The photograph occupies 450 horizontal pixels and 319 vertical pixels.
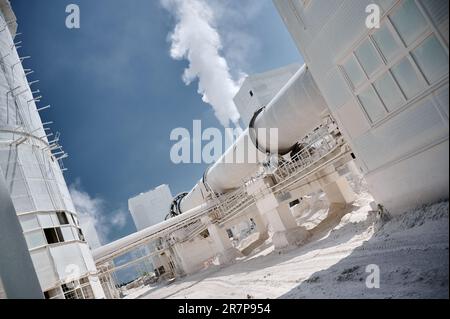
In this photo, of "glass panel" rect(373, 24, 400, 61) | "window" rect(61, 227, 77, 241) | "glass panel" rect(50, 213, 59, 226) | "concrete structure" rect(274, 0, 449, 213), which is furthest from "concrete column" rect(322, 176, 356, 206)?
"glass panel" rect(50, 213, 59, 226)

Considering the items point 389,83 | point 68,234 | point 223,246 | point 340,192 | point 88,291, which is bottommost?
point 223,246

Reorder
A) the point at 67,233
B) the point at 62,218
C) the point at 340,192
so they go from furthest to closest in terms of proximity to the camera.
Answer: the point at 340,192, the point at 62,218, the point at 67,233

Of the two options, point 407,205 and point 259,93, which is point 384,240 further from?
point 259,93

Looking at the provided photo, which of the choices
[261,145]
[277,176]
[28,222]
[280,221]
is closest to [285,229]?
[280,221]

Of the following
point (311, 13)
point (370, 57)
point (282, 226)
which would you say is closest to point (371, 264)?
point (370, 57)

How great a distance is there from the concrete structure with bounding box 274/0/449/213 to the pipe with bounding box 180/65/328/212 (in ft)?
5.87

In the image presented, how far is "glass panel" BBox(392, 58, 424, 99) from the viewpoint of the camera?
5305 millimetres

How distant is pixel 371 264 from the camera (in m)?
5.82

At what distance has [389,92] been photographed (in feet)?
19.6

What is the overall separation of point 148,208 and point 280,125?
48.4m

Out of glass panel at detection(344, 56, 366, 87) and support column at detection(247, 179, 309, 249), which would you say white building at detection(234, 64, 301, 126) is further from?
glass panel at detection(344, 56, 366, 87)

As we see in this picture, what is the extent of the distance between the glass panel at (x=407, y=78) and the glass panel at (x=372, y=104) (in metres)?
0.68

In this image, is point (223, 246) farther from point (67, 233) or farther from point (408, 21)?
point (408, 21)

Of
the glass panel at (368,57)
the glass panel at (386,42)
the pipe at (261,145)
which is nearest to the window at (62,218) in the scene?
the pipe at (261,145)
